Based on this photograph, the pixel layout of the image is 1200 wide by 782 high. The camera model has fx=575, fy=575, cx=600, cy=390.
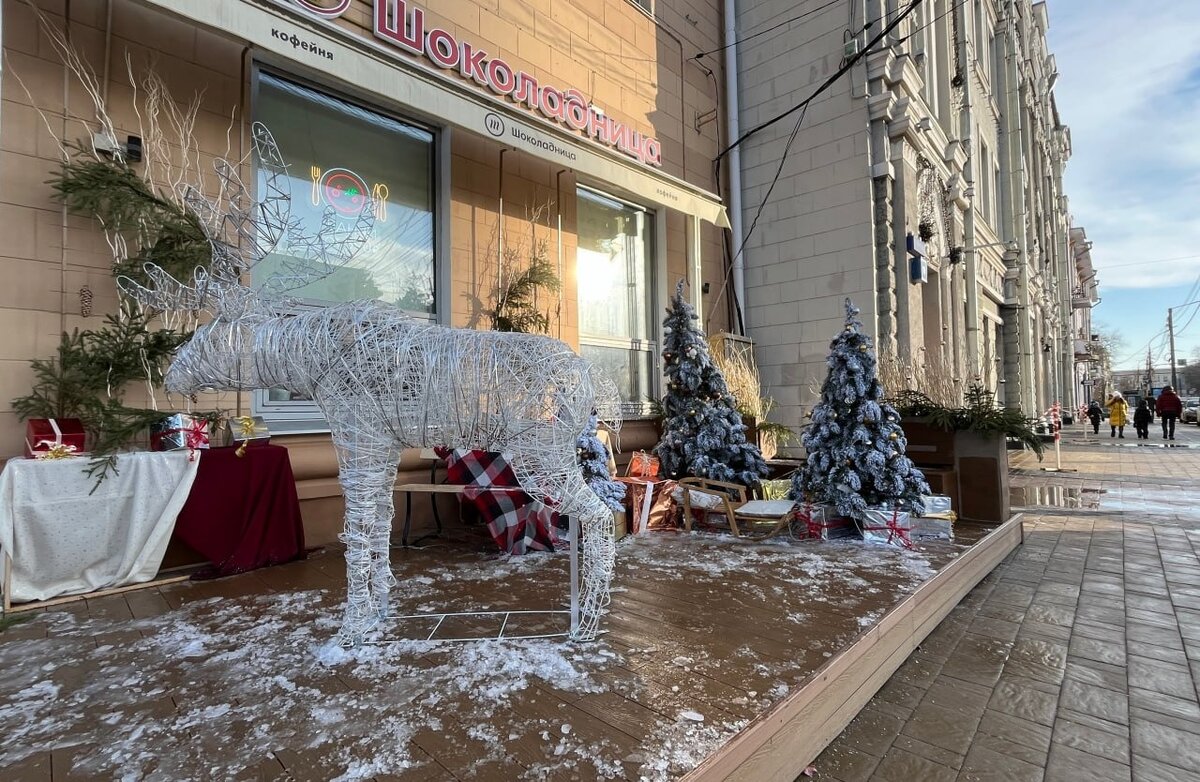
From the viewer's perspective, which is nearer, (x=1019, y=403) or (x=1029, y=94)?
(x=1019, y=403)

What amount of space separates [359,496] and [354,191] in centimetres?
399

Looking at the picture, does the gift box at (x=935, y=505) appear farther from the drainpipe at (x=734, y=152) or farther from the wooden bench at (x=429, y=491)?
the drainpipe at (x=734, y=152)

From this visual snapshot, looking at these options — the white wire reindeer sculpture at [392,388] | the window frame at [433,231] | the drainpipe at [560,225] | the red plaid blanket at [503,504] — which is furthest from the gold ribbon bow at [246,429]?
the drainpipe at [560,225]

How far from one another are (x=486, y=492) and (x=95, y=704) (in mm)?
2380

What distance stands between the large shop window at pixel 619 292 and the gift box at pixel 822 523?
3.06 m

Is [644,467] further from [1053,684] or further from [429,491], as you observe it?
[1053,684]

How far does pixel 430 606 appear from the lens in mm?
3152

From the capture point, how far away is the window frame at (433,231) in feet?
15.6

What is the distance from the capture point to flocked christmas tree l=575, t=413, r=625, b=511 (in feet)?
14.9

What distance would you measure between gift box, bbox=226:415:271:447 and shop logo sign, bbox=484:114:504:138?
3.21 meters

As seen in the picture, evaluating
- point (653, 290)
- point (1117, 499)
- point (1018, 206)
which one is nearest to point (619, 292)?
point (653, 290)

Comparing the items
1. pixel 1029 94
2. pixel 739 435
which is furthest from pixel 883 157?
pixel 1029 94

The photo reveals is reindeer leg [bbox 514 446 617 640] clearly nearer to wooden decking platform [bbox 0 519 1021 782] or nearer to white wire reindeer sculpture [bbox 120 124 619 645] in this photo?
white wire reindeer sculpture [bbox 120 124 619 645]

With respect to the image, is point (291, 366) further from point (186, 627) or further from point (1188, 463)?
point (1188, 463)
